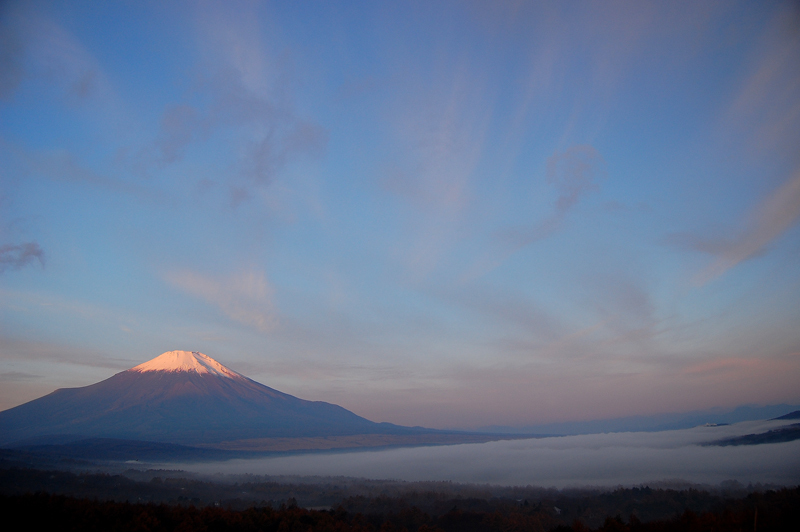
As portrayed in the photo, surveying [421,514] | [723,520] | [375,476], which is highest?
[723,520]

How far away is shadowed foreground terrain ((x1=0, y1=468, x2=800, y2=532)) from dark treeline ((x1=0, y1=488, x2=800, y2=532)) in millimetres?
181

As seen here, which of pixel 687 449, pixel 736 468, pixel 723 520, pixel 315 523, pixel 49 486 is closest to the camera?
pixel 723 520

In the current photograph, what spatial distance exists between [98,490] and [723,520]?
115 m

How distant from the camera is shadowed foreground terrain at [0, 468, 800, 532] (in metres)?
52.0

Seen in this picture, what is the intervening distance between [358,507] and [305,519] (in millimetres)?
34712

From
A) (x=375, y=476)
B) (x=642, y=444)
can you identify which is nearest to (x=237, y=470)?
(x=375, y=476)

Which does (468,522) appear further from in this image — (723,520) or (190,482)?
(190,482)

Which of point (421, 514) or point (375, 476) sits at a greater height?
point (421, 514)

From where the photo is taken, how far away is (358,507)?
97125mm

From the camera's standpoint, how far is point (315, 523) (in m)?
65.1

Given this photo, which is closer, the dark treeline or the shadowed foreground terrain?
the dark treeline

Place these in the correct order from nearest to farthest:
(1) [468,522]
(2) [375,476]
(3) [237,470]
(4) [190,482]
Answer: (1) [468,522]
(4) [190,482]
(2) [375,476]
(3) [237,470]

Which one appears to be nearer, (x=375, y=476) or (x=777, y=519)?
(x=777, y=519)

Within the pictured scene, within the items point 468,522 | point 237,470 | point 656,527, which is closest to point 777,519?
point 656,527
